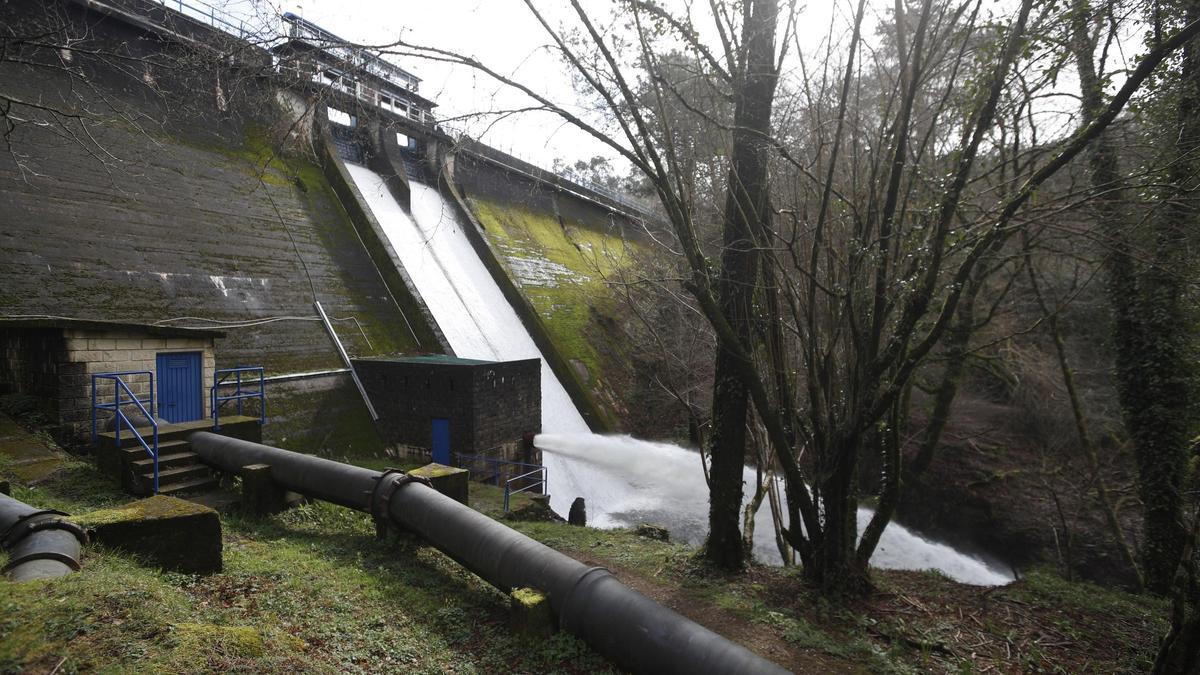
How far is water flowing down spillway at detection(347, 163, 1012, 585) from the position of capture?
13055 millimetres

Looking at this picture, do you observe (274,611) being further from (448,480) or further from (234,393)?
(234,393)

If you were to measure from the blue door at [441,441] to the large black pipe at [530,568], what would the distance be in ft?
14.8

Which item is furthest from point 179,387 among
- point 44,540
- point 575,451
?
point 575,451

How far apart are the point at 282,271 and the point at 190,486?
6.45 meters

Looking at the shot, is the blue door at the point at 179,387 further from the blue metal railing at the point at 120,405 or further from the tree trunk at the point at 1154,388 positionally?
the tree trunk at the point at 1154,388

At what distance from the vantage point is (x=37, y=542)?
3.89m

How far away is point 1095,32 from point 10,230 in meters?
14.6

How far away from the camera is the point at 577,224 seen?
94.7ft

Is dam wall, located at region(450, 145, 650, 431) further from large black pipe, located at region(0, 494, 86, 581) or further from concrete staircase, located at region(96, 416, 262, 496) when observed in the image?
large black pipe, located at region(0, 494, 86, 581)

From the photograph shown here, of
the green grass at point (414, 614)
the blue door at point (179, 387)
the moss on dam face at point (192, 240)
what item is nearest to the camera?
the green grass at point (414, 614)

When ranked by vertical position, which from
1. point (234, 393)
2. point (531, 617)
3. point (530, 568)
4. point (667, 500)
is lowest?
point (667, 500)

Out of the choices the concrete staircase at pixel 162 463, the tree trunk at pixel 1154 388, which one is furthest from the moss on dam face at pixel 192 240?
the tree trunk at pixel 1154 388

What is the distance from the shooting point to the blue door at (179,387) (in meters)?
8.28

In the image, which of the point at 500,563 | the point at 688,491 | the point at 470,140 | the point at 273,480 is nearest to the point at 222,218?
the point at 273,480
